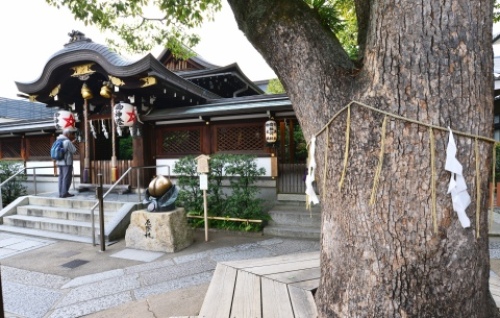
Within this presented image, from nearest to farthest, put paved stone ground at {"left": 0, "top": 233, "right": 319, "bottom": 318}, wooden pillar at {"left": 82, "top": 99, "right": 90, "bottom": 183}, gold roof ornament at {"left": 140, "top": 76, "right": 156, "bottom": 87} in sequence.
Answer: paved stone ground at {"left": 0, "top": 233, "right": 319, "bottom": 318} → gold roof ornament at {"left": 140, "top": 76, "right": 156, "bottom": 87} → wooden pillar at {"left": 82, "top": 99, "right": 90, "bottom": 183}

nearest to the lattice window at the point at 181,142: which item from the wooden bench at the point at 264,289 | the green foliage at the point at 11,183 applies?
the green foliage at the point at 11,183

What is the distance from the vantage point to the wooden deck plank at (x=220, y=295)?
196cm

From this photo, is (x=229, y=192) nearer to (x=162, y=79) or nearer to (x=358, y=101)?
(x=162, y=79)

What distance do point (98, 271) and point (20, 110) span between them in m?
24.4

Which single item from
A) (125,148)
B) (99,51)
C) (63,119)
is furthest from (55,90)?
(125,148)

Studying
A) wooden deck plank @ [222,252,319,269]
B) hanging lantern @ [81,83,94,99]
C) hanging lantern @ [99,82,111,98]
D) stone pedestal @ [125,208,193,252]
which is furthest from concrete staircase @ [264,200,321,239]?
hanging lantern @ [81,83,94,99]

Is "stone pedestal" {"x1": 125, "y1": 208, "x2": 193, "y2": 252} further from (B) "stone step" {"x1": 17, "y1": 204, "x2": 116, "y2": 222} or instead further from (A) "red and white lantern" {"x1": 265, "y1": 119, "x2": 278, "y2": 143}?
(A) "red and white lantern" {"x1": 265, "y1": 119, "x2": 278, "y2": 143}

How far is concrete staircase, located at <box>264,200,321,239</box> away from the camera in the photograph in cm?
584

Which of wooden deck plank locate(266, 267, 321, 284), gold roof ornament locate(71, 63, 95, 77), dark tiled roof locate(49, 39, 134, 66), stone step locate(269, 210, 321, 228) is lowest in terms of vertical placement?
stone step locate(269, 210, 321, 228)

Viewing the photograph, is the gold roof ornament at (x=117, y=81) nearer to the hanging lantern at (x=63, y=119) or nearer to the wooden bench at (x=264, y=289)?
the hanging lantern at (x=63, y=119)

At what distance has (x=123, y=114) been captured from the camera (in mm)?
7789

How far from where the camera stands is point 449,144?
4.85 ft

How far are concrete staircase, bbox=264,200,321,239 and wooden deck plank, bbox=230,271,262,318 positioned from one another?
3534mm

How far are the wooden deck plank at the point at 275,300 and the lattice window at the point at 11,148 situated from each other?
1304 cm
